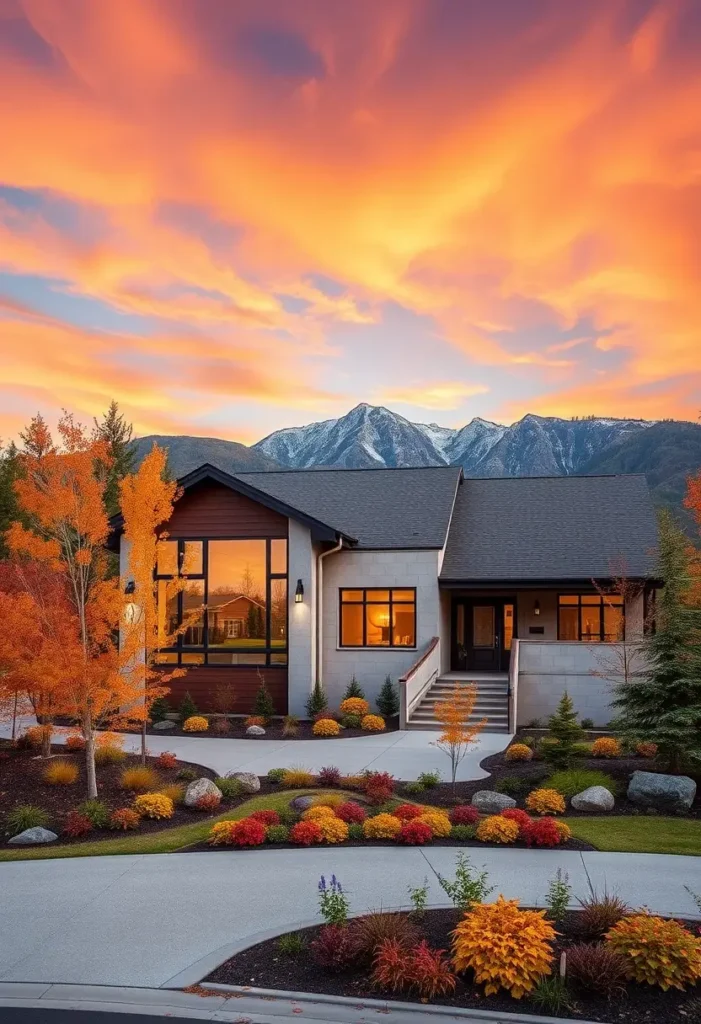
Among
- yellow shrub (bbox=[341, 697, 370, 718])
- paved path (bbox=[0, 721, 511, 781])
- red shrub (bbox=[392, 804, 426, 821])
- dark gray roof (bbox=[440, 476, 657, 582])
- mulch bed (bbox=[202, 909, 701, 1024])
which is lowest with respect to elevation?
paved path (bbox=[0, 721, 511, 781])

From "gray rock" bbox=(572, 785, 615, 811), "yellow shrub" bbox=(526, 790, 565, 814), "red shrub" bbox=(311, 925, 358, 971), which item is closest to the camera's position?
"red shrub" bbox=(311, 925, 358, 971)

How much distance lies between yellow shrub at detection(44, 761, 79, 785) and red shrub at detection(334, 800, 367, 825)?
15.4 ft

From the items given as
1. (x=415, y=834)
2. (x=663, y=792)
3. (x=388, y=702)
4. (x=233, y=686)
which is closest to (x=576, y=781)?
(x=663, y=792)

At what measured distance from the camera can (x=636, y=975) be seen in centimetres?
566

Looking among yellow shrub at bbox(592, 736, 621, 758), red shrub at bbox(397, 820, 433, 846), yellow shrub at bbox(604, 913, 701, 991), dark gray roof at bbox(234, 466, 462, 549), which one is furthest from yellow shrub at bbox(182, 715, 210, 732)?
yellow shrub at bbox(604, 913, 701, 991)

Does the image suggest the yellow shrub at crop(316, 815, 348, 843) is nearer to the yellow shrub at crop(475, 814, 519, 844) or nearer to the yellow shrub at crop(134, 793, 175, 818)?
the yellow shrub at crop(475, 814, 519, 844)

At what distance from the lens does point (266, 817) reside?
10367 millimetres

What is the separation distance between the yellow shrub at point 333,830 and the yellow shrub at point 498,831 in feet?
5.33

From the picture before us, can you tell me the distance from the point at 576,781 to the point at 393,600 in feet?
35.7

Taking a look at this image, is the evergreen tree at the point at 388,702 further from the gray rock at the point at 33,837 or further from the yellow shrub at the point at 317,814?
the gray rock at the point at 33,837

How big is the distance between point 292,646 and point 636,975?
53.2 feet

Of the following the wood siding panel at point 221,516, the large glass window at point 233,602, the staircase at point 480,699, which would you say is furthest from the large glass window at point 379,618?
the wood siding panel at point 221,516

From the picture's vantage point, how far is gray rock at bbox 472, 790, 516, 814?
36.9 ft

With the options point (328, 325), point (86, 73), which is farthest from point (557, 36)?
point (328, 325)
